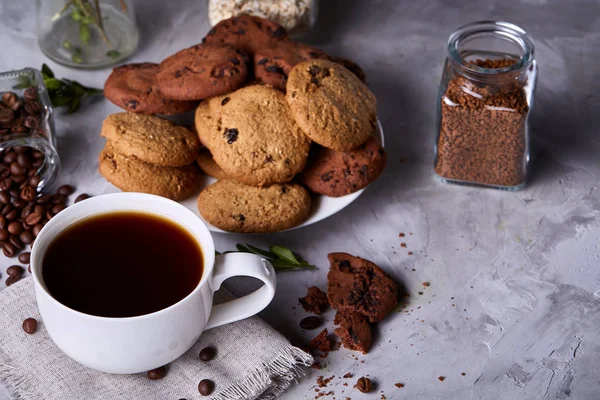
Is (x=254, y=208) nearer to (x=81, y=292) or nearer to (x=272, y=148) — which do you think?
(x=272, y=148)

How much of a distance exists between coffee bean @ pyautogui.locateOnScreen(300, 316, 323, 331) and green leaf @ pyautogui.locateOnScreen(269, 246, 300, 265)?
155mm

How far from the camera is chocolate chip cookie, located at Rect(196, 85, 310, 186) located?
5.95 ft

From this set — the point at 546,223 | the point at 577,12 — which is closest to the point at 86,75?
the point at 546,223

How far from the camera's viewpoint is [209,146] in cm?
187

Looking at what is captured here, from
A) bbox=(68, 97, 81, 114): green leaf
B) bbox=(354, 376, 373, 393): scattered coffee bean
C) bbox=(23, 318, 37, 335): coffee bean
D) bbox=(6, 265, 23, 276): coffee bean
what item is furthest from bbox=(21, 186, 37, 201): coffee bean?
bbox=(354, 376, 373, 393): scattered coffee bean

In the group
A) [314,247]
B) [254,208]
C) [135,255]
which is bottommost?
[314,247]

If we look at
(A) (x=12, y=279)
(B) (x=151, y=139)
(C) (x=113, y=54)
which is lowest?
(A) (x=12, y=279)

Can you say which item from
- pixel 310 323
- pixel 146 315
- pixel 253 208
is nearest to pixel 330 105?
pixel 253 208

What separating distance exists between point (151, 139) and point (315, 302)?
551 millimetres

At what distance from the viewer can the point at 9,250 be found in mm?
1857

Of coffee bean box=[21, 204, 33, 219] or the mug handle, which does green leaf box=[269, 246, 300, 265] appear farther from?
coffee bean box=[21, 204, 33, 219]

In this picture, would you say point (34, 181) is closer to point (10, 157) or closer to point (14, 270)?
point (10, 157)

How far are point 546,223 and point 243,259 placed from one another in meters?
0.92

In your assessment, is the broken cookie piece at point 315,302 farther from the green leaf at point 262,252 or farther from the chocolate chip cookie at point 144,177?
the chocolate chip cookie at point 144,177
